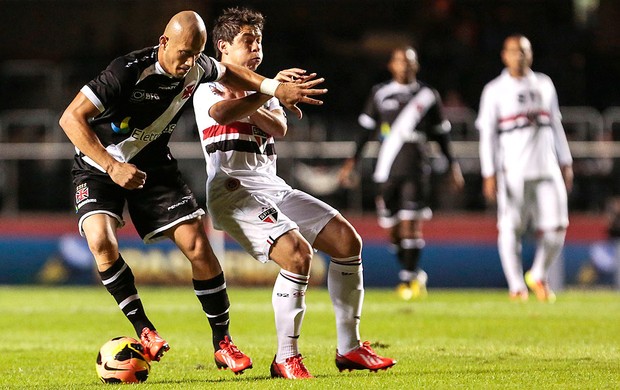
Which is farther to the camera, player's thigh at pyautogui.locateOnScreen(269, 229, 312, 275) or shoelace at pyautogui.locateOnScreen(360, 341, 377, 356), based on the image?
shoelace at pyautogui.locateOnScreen(360, 341, 377, 356)

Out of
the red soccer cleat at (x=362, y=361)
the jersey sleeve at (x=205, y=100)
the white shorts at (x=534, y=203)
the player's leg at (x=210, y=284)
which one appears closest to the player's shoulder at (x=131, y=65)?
the jersey sleeve at (x=205, y=100)

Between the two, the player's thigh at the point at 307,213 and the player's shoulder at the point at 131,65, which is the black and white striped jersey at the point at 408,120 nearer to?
the player's thigh at the point at 307,213

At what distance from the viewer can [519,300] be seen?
12734 mm

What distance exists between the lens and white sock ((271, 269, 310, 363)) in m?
6.37

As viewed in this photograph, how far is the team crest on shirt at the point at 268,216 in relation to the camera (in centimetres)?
650

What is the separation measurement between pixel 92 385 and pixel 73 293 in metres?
9.15

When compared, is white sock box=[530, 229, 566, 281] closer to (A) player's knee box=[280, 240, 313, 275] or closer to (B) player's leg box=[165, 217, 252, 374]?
(B) player's leg box=[165, 217, 252, 374]

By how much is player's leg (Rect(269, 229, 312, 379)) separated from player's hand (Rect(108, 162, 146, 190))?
34.6 inches

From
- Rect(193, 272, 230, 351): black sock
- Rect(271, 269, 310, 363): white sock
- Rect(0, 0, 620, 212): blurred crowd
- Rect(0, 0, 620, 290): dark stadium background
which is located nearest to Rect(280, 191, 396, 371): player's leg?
Rect(271, 269, 310, 363): white sock

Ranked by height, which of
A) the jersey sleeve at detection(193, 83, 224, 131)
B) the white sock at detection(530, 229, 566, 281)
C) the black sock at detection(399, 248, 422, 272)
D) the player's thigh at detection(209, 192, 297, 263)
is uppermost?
the jersey sleeve at detection(193, 83, 224, 131)

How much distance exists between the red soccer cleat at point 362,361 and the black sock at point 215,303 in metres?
0.73

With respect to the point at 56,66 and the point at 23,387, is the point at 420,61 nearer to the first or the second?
the point at 56,66

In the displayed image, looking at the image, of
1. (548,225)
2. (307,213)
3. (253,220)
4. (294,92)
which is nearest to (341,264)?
(307,213)

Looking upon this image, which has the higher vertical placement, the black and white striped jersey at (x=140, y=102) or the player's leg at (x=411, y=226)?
the black and white striped jersey at (x=140, y=102)
